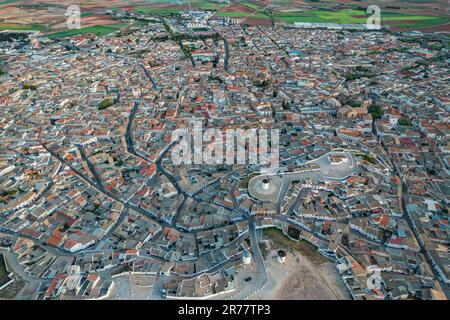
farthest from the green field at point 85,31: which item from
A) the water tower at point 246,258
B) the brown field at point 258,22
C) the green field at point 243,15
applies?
the water tower at point 246,258

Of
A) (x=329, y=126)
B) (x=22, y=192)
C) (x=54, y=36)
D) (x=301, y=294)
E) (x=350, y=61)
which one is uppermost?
(x=54, y=36)

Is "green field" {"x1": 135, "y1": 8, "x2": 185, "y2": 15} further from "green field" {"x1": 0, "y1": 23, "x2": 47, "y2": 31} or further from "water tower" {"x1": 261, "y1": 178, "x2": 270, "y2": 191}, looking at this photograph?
"water tower" {"x1": 261, "y1": 178, "x2": 270, "y2": 191}

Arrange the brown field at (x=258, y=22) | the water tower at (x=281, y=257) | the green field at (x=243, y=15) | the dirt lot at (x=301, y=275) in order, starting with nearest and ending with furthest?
1. the dirt lot at (x=301, y=275)
2. the water tower at (x=281, y=257)
3. the brown field at (x=258, y=22)
4. the green field at (x=243, y=15)

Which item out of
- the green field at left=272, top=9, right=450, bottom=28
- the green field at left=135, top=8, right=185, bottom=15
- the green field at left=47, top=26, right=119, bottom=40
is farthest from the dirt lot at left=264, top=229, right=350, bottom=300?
the green field at left=135, top=8, right=185, bottom=15

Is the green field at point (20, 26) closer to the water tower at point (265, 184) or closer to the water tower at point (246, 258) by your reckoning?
the water tower at point (265, 184)

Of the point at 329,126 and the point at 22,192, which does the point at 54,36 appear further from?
the point at 329,126

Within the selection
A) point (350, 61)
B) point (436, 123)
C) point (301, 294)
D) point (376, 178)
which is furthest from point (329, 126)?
point (350, 61)
